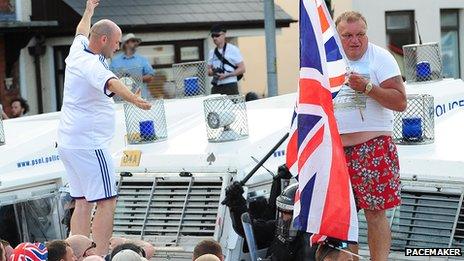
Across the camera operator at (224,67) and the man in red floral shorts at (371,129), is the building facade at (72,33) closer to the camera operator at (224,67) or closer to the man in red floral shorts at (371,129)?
the camera operator at (224,67)

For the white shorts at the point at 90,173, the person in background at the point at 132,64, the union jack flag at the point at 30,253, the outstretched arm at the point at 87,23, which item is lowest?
the union jack flag at the point at 30,253

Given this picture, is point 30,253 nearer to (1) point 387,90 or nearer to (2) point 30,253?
(2) point 30,253

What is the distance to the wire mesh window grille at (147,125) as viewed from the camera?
27.0ft

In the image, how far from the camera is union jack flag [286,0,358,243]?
5.68m

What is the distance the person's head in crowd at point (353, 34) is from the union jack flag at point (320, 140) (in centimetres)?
30

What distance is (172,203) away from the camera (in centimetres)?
747

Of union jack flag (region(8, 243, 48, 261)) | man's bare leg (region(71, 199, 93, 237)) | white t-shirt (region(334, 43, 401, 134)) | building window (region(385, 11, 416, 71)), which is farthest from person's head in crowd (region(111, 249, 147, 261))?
building window (region(385, 11, 416, 71))

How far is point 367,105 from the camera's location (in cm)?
631

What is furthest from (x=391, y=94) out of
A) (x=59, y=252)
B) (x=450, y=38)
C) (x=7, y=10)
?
(x=450, y=38)

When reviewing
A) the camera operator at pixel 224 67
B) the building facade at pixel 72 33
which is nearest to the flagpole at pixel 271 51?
the camera operator at pixel 224 67

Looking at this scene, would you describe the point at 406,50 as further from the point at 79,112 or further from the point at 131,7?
the point at 131,7

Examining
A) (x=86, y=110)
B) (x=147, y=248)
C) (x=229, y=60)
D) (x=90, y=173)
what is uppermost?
(x=229, y=60)

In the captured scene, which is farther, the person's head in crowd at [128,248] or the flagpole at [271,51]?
the flagpole at [271,51]

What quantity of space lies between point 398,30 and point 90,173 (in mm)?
17724
